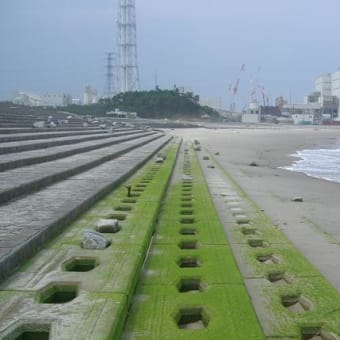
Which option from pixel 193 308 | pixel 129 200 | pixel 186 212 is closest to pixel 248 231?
pixel 186 212

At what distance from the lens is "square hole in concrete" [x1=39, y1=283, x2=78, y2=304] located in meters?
3.41

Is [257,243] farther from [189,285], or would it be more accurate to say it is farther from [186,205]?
[186,205]

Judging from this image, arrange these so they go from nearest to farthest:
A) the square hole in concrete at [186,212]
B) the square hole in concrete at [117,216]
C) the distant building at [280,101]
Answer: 1. the square hole in concrete at [117,216]
2. the square hole in concrete at [186,212]
3. the distant building at [280,101]

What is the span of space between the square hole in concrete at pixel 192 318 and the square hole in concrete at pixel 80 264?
106cm

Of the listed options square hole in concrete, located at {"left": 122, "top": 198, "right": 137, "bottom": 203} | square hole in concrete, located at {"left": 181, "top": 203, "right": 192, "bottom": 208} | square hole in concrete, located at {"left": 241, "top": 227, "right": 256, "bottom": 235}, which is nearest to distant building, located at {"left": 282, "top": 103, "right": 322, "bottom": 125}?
square hole in concrete, located at {"left": 181, "top": 203, "right": 192, "bottom": 208}

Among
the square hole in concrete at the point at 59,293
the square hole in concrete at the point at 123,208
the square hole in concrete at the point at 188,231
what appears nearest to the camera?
the square hole in concrete at the point at 59,293

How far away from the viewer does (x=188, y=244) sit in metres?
5.14

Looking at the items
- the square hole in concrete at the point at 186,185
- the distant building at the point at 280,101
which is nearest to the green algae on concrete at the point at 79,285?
the square hole in concrete at the point at 186,185

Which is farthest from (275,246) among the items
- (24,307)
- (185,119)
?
(185,119)

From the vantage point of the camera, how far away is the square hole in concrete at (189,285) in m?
3.85

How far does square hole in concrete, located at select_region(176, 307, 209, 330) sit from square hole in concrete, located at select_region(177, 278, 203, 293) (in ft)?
1.58

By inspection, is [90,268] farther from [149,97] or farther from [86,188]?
[149,97]

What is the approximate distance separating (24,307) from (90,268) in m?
1.00

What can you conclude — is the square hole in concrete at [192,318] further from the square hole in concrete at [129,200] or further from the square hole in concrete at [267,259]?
the square hole in concrete at [129,200]
